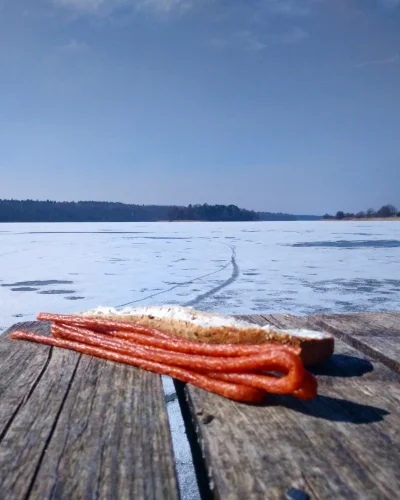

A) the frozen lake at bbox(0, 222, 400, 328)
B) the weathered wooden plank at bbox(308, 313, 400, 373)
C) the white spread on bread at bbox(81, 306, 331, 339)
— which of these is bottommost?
the frozen lake at bbox(0, 222, 400, 328)

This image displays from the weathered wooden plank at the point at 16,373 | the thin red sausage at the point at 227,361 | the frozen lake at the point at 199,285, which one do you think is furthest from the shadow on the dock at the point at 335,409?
the frozen lake at the point at 199,285

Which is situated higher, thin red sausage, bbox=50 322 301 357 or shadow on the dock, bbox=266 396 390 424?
thin red sausage, bbox=50 322 301 357

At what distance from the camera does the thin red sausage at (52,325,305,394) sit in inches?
51.3

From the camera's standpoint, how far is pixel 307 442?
1187 millimetres

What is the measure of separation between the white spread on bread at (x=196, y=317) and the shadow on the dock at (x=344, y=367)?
117mm

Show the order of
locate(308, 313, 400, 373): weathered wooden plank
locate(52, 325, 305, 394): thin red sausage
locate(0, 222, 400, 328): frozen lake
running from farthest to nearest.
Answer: locate(0, 222, 400, 328): frozen lake, locate(308, 313, 400, 373): weathered wooden plank, locate(52, 325, 305, 394): thin red sausage

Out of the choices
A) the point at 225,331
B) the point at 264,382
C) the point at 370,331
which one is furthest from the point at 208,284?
the point at 264,382

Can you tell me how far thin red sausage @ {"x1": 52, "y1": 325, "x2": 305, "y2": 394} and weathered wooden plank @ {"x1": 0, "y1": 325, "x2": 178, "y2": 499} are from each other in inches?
3.5

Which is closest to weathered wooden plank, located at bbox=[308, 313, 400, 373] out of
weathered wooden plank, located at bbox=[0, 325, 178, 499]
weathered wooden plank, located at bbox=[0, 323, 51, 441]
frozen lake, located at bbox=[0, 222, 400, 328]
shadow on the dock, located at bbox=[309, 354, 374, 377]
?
shadow on the dock, located at bbox=[309, 354, 374, 377]

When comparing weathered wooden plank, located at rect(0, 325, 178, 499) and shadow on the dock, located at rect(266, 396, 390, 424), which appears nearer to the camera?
weathered wooden plank, located at rect(0, 325, 178, 499)

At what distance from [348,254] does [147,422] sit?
1467cm

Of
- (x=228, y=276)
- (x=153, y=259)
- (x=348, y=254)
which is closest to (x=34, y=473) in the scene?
(x=228, y=276)

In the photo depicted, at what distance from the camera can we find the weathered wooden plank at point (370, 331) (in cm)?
201

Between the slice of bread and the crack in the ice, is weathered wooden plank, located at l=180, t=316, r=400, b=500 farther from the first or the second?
the crack in the ice
